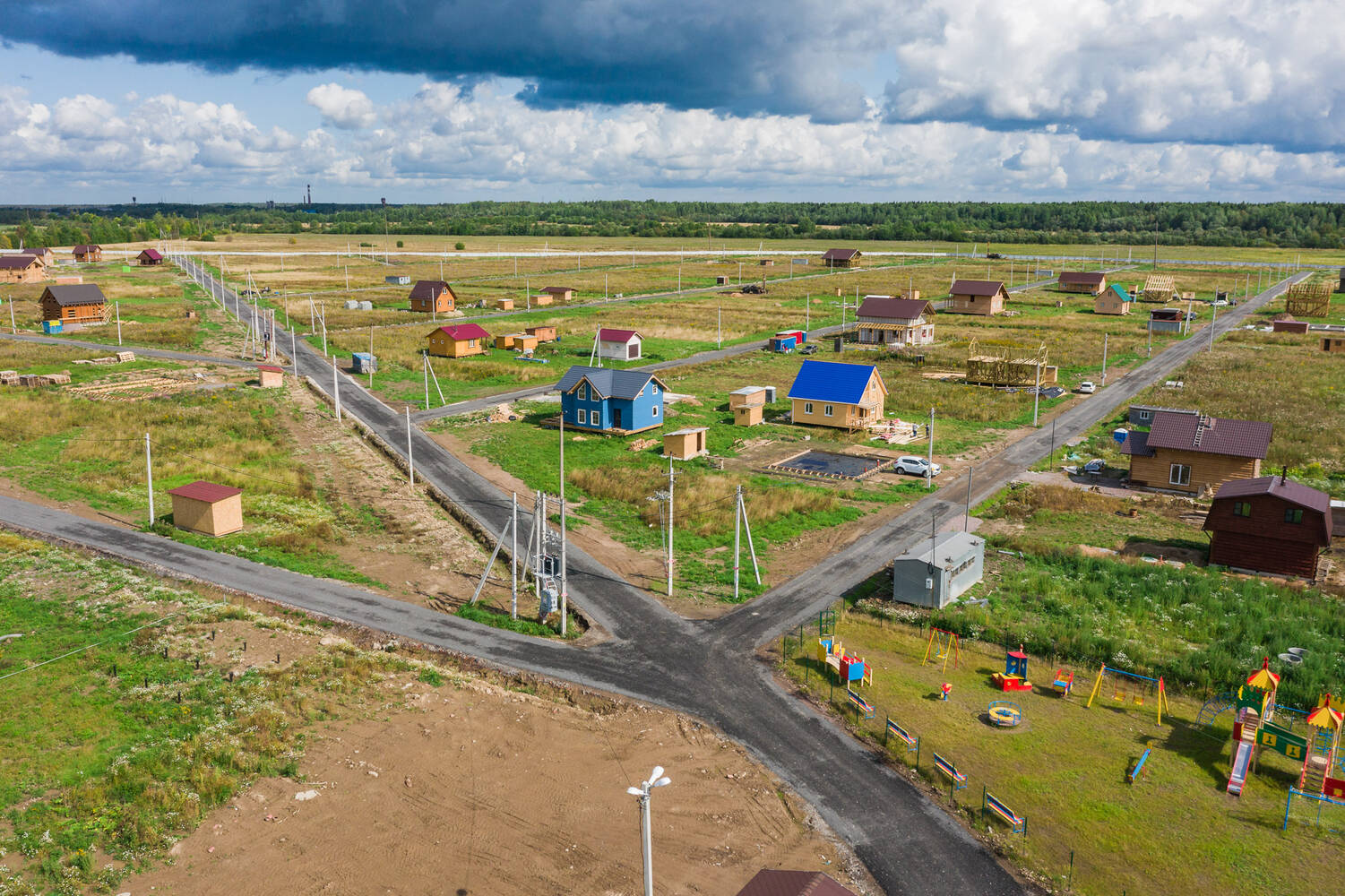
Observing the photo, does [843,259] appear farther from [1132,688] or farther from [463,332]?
[1132,688]

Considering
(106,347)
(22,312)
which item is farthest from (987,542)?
(22,312)

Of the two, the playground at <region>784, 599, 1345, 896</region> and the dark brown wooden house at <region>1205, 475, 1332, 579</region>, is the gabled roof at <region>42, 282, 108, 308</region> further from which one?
the dark brown wooden house at <region>1205, 475, 1332, 579</region>

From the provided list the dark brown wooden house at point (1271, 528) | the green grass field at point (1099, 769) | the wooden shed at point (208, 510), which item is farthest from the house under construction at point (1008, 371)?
the wooden shed at point (208, 510)

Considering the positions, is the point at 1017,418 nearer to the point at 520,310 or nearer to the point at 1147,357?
the point at 1147,357

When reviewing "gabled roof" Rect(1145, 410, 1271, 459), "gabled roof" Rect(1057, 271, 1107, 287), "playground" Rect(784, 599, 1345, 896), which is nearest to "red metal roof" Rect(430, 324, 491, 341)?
"gabled roof" Rect(1145, 410, 1271, 459)

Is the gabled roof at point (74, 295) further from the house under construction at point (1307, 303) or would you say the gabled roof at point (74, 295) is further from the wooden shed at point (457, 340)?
the house under construction at point (1307, 303)

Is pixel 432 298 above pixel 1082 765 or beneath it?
above

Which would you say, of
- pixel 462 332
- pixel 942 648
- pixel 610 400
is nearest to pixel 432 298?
pixel 462 332
